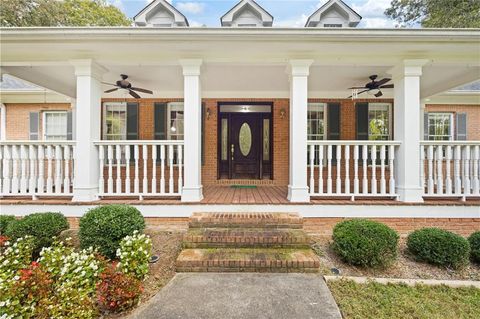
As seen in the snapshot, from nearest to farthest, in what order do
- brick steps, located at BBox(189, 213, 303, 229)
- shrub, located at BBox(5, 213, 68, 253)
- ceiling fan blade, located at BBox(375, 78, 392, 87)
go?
shrub, located at BBox(5, 213, 68, 253) → brick steps, located at BBox(189, 213, 303, 229) → ceiling fan blade, located at BBox(375, 78, 392, 87)

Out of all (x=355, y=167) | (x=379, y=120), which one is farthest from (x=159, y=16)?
(x=379, y=120)

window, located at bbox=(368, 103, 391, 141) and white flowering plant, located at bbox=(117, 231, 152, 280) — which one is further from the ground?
window, located at bbox=(368, 103, 391, 141)

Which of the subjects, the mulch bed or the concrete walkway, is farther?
the mulch bed

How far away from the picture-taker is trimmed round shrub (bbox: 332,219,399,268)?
10.8 feet

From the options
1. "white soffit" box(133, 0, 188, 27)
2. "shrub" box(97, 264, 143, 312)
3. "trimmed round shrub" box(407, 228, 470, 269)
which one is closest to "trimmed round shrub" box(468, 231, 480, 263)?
"trimmed round shrub" box(407, 228, 470, 269)

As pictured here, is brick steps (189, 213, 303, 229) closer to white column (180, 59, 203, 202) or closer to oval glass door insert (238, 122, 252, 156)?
white column (180, 59, 203, 202)

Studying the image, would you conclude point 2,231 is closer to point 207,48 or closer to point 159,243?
point 159,243

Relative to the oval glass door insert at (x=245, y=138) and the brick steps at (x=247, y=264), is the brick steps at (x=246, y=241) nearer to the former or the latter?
the brick steps at (x=247, y=264)

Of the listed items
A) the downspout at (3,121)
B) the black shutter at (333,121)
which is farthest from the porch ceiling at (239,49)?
the downspout at (3,121)

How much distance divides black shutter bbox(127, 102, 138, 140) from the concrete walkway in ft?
17.3

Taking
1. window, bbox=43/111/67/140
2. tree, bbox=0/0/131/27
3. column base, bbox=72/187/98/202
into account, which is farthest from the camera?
tree, bbox=0/0/131/27

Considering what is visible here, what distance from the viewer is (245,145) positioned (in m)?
7.37

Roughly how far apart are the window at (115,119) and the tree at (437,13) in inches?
502

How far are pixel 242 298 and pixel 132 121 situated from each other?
243 inches
